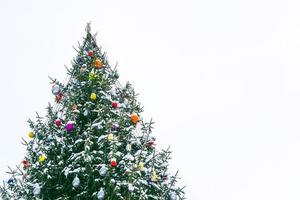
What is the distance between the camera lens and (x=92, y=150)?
7957 millimetres

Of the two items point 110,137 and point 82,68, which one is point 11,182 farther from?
point 82,68

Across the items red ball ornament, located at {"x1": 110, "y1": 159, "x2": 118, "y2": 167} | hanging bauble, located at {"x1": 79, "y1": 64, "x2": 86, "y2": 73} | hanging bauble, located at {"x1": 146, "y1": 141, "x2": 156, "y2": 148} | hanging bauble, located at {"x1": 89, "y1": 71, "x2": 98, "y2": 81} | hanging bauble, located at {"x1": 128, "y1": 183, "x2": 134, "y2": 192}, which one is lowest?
hanging bauble, located at {"x1": 128, "y1": 183, "x2": 134, "y2": 192}

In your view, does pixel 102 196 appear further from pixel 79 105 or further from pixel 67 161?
pixel 79 105

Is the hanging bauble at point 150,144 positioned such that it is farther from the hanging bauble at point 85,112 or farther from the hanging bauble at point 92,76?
the hanging bauble at point 92,76

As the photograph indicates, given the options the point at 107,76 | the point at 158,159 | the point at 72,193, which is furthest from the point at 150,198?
the point at 107,76

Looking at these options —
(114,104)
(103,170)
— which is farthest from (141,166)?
(114,104)

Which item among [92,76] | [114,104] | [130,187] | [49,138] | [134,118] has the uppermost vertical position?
[92,76]

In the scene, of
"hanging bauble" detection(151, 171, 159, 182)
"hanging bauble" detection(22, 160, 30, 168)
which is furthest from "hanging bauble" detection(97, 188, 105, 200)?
"hanging bauble" detection(22, 160, 30, 168)

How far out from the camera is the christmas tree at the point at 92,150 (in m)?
7.56

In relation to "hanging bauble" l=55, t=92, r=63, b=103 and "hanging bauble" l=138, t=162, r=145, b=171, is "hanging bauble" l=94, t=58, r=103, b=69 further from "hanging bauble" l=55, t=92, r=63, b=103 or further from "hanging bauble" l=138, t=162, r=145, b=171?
"hanging bauble" l=138, t=162, r=145, b=171

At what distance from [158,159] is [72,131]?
1697 mm

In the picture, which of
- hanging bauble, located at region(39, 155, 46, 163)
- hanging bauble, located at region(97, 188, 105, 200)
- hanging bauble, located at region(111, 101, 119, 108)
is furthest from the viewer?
hanging bauble, located at region(111, 101, 119, 108)

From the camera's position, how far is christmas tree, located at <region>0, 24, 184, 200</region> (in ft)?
24.8

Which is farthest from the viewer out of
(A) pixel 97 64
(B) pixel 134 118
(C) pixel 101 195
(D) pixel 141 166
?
(A) pixel 97 64
